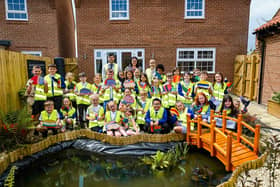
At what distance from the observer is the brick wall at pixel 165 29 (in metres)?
11.4

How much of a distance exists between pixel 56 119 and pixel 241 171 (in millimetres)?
4380

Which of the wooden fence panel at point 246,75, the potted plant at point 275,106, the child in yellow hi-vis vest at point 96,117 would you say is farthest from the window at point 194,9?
the child in yellow hi-vis vest at point 96,117

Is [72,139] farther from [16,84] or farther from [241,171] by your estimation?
[241,171]

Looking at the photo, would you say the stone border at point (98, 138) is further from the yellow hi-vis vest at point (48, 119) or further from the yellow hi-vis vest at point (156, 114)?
the yellow hi-vis vest at point (156, 114)

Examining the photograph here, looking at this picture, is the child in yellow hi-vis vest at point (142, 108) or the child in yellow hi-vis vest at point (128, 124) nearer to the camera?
the child in yellow hi-vis vest at point (128, 124)

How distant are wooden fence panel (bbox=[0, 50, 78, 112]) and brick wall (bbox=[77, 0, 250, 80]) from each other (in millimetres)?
5368

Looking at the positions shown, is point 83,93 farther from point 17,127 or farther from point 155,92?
point 155,92

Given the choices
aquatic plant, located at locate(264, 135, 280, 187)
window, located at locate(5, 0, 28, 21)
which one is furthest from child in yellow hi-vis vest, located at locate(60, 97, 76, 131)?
window, located at locate(5, 0, 28, 21)

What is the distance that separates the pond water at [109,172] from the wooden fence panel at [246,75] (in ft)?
21.5

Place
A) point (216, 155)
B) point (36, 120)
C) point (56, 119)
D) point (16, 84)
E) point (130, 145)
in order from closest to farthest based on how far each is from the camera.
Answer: point (216, 155) → point (130, 145) → point (56, 119) → point (36, 120) → point (16, 84)

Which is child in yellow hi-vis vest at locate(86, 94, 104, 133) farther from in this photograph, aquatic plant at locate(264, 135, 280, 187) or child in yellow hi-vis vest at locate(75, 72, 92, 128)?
aquatic plant at locate(264, 135, 280, 187)

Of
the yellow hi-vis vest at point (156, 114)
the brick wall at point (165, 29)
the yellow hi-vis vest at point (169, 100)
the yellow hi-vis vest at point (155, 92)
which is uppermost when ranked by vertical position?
the brick wall at point (165, 29)

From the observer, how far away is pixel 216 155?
412 cm

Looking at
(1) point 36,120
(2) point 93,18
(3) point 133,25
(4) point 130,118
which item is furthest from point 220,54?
(1) point 36,120
